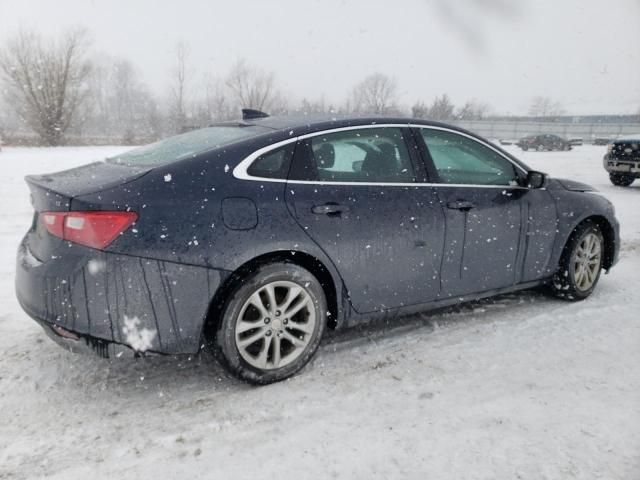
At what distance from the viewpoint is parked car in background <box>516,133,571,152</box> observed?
3706 centimetres

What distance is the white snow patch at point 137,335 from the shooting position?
241cm

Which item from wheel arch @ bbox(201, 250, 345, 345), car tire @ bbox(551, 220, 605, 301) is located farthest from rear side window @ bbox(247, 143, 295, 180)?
car tire @ bbox(551, 220, 605, 301)

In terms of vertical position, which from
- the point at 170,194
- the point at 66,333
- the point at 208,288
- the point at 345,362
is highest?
the point at 170,194

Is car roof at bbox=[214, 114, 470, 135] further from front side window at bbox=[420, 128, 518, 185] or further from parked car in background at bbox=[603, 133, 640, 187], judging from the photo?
parked car in background at bbox=[603, 133, 640, 187]

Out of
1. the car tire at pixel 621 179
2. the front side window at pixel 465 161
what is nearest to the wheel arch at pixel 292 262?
the front side window at pixel 465 161

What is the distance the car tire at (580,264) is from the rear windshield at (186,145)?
270cm

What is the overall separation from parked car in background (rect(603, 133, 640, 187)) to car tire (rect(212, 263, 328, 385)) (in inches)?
485

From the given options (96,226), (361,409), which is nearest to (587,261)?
(361,409)

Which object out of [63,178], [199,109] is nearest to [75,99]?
[199,109]

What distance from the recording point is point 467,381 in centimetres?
281

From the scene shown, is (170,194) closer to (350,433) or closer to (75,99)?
(350,433)

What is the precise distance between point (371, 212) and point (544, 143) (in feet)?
129

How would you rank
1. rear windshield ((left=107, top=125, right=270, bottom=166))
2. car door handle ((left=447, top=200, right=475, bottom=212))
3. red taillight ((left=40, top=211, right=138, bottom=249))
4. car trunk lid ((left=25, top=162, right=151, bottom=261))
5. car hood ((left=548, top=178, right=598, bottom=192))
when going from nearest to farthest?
red taillight ((left=40, top=211, right=138, bottom=249)) < car trunk lid ((left=25, top=162, right=151, bottom=261)) < rear windshield ((left=107, top=125, right=270, bottom=166)) < car door handle ((left=447, top=200, right=475, bottom=212)) < car hood ((left=548, top=178, right=598, bottom=192))

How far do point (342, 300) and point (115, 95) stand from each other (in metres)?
84.3
